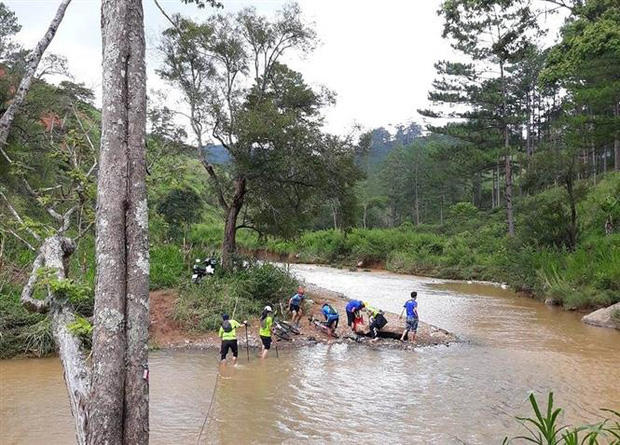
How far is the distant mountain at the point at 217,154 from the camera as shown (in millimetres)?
17766

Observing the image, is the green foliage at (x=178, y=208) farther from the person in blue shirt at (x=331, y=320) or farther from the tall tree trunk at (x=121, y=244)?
the tall tree trunk at (x=121, y=244)

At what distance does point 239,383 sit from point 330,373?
1.99m

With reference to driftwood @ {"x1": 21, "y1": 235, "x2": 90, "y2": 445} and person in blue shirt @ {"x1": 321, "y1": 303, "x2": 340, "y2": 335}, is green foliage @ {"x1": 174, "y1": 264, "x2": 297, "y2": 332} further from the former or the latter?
driftwood @ {"x1": 21, "y1": 235, "x2": 90, "y2": 445}

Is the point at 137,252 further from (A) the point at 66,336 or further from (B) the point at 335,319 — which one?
(B) the point at 335,319

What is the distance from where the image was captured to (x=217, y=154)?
18453 millimetres

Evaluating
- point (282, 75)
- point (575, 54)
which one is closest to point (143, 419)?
point (575, 54)

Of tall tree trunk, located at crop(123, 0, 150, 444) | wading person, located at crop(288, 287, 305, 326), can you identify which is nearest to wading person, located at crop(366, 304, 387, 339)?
wading person, located at crop(288, 287, 305, 326)

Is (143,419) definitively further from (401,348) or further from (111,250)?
(401,348)

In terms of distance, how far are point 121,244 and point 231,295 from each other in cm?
1172

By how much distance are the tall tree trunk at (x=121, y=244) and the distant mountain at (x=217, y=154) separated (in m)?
14.1

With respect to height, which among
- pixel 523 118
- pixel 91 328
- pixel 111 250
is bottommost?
pixel 91 328

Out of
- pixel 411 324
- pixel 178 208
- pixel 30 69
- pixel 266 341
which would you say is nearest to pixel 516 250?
pixel 411 324

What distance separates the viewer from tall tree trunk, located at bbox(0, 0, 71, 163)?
6121 millimetres

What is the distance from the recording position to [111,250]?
3.25 m
